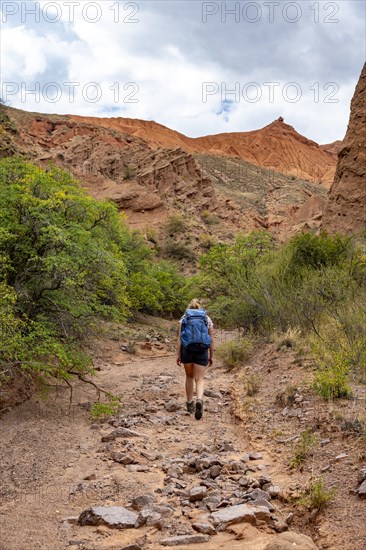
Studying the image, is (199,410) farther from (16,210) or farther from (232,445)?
(16,210)

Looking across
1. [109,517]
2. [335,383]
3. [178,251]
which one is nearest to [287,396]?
[335,383]

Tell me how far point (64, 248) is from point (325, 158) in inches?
4990

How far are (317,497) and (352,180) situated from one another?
69.9ft

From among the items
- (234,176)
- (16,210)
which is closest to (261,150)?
(234,176)

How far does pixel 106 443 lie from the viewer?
5988mm

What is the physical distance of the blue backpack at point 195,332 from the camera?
6.95m

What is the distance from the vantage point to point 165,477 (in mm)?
4816

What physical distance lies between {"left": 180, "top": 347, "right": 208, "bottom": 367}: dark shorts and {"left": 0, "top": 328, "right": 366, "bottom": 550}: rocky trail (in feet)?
2.84

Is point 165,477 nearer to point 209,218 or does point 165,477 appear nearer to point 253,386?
point 253,386

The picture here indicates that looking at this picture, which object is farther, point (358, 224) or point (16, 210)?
point (358, 224)

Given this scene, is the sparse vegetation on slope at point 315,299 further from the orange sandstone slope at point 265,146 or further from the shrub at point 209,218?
the orange sandstone slope at point 265,146

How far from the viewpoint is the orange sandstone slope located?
96.9 m

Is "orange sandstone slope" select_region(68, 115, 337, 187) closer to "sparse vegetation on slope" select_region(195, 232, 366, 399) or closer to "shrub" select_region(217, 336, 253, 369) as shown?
"sparse vegetation on slope" select_region(195, 232, 366, 399)

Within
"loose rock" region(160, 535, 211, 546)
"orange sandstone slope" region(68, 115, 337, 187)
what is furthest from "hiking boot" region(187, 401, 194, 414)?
"orange sandstone slope" region(68, 115, 337, 187)
